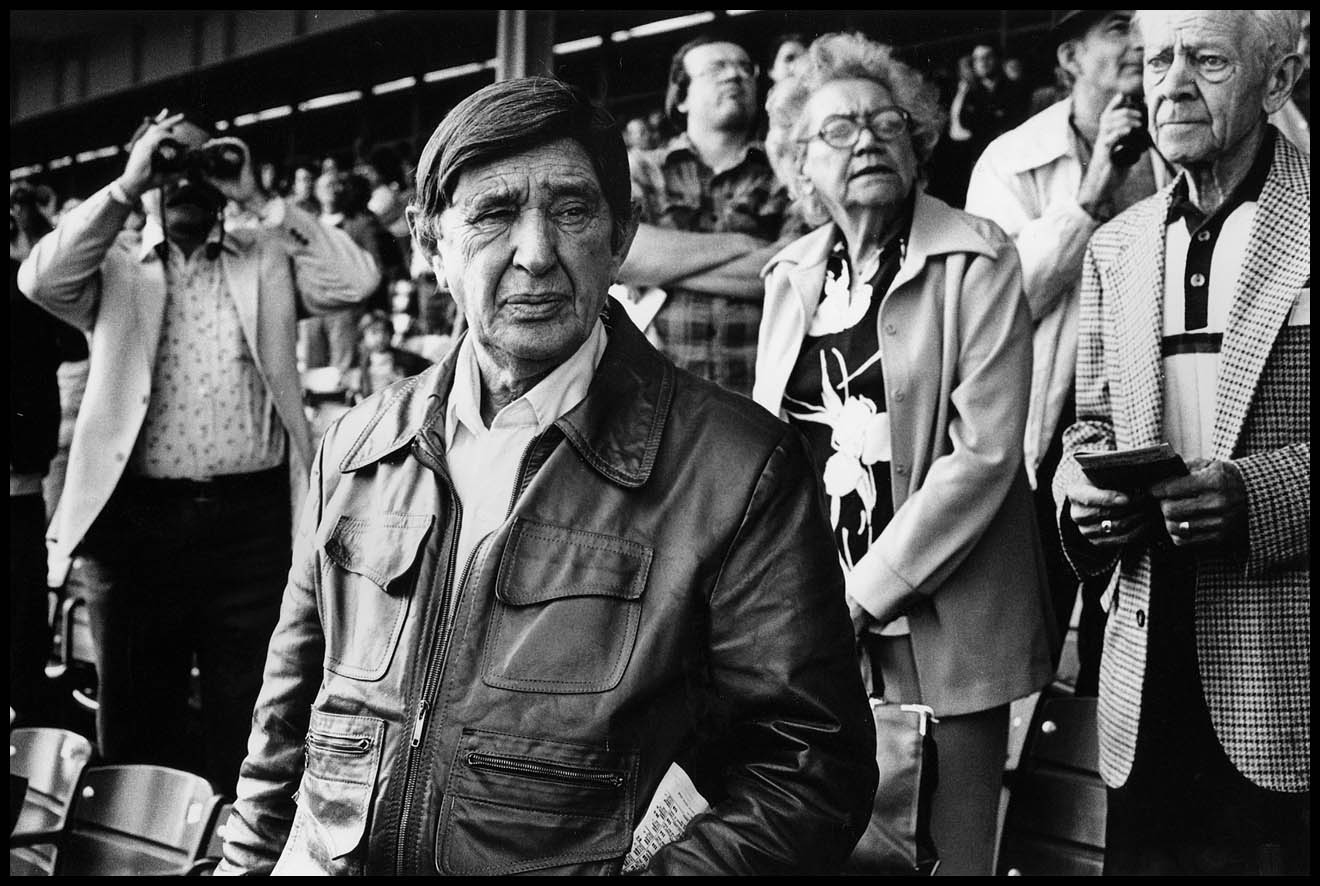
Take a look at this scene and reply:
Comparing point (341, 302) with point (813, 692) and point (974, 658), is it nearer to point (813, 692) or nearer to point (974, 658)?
point (974, 658)

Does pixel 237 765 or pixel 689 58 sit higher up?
pixel 689 58

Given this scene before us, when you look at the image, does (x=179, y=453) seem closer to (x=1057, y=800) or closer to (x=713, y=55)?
(x=713, y=55)

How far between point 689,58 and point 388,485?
2084 millimetres

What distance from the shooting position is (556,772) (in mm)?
1435

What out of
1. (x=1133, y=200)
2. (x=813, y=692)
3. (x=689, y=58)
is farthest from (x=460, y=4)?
(x=813, y=692)

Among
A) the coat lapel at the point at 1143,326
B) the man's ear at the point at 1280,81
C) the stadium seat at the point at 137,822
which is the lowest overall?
the stadium seat at the point at 137,822

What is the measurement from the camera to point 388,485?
1.65 metres

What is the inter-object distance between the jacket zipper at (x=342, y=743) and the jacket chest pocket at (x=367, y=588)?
7 cm

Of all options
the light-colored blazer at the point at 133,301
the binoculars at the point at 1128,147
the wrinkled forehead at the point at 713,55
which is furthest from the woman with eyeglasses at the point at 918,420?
the light-colored blazer at the point at 133,301

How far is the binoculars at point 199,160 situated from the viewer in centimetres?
335

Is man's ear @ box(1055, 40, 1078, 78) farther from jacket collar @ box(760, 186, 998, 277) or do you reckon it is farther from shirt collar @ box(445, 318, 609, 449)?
shirt collar @ box(445, 318, 609, 449)

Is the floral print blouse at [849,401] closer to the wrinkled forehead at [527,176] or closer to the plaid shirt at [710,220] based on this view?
the plaid shirt at [710,220]

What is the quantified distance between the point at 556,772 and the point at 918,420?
4.10 ft

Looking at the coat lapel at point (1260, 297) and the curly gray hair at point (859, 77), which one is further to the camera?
the curly gray hair at point (859, 77)
